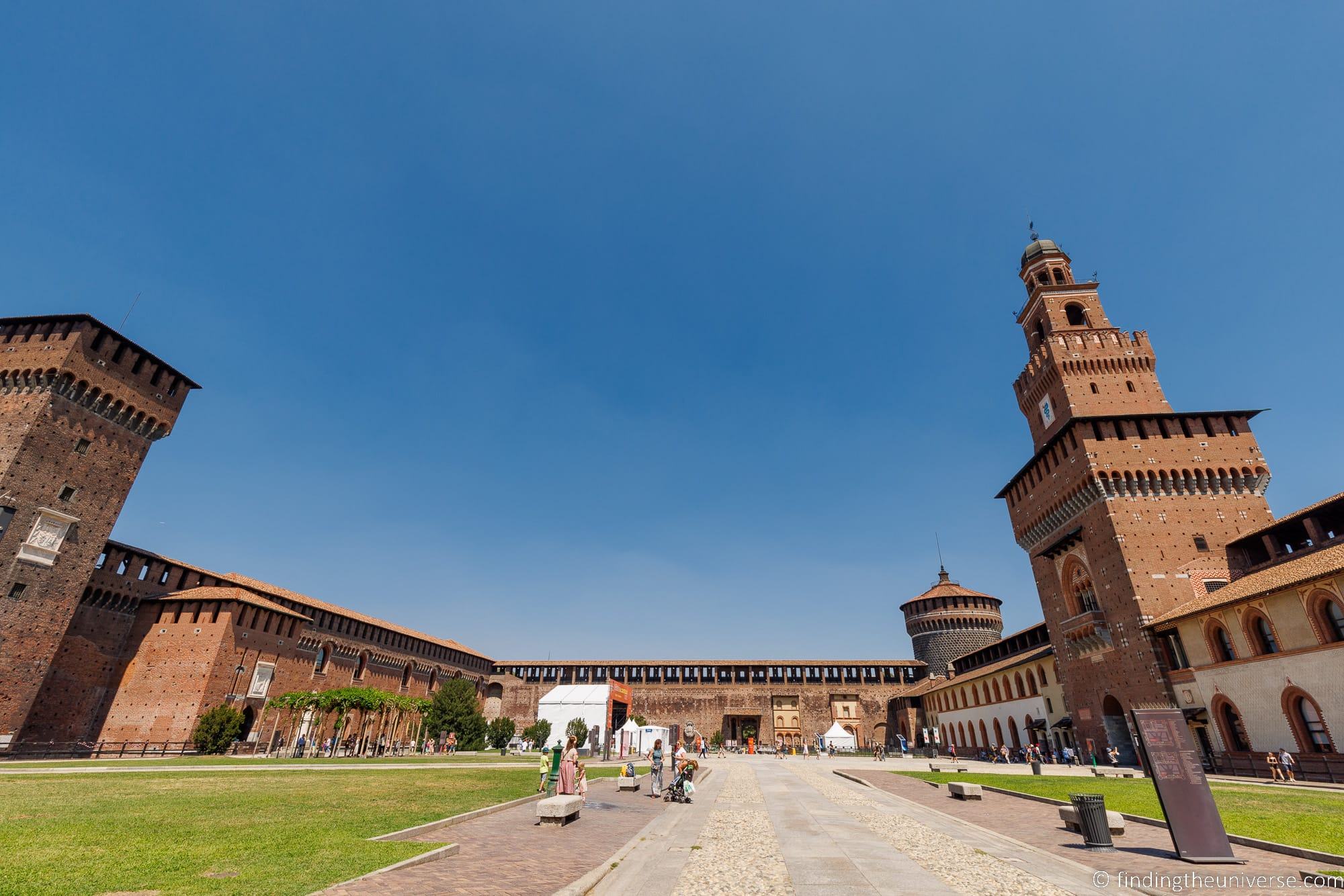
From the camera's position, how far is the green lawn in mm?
9399

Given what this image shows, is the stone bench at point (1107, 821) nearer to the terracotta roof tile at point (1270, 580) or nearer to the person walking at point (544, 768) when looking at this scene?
the person walking at point (544, 768)

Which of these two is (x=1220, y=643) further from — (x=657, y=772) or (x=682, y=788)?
(x=657, y=772)

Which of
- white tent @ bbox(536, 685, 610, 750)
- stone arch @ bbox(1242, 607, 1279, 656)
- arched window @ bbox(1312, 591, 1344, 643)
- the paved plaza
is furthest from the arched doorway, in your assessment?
white tent @ bbox(536, 685, 610, 750)

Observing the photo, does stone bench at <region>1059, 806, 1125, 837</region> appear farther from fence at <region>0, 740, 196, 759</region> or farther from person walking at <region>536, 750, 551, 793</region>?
fence at <region>0, 740, 196, 759</region>

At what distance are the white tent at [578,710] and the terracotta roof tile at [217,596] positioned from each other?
1953 centimetres

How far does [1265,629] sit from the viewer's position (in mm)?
22375

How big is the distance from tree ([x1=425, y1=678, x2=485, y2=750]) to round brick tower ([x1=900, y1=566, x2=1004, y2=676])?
145 ft

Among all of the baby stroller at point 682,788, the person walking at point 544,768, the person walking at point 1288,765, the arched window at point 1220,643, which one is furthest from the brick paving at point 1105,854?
the arched window at point 1220,643

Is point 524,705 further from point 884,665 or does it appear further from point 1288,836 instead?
point 1288,836

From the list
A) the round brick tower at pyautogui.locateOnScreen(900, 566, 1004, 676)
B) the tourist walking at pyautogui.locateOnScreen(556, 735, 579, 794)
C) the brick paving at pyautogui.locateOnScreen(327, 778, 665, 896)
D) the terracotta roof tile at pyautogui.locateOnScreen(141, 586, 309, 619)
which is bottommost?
the brick paving at pyautogui.locateOnScreen(327, 778, 665, 896)

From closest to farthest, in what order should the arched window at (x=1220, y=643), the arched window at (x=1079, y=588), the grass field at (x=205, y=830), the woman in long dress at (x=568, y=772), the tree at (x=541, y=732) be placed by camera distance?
the grass field at (x=205, y=830)
the woman in long dress at (x=568, y=772)
the arched window at (x=1220, y=643)
the arched window at (x=1079, y=588)
the tree at (x=541, y=732)

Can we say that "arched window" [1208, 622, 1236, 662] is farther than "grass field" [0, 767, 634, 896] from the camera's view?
Yes

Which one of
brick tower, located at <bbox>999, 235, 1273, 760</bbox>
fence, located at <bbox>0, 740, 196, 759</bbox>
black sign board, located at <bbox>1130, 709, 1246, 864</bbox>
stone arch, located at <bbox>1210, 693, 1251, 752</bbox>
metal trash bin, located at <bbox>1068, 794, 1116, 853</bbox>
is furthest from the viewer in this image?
fence, located at <bbox>0, 740, 196, 759</bbox>

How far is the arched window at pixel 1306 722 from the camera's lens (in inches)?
794
